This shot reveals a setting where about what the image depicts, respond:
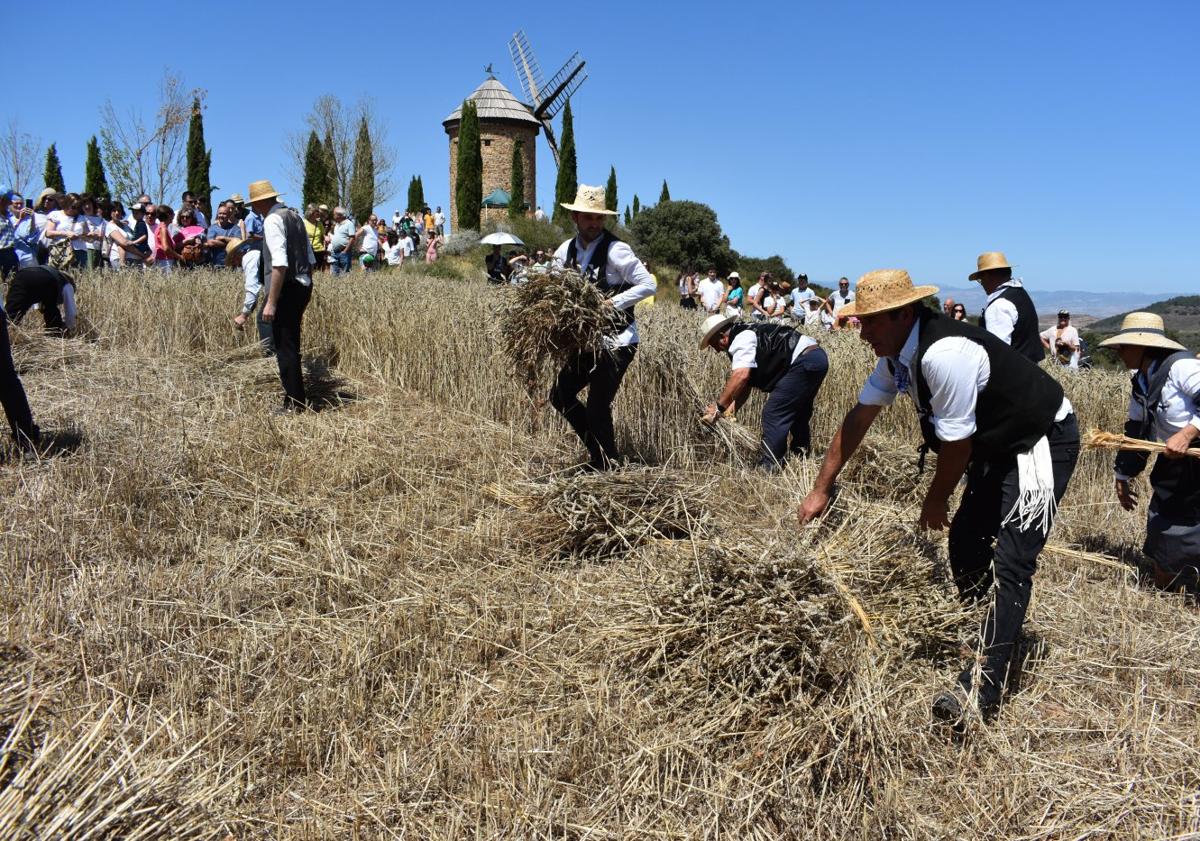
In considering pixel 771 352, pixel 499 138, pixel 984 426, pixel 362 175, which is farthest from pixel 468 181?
pixel 984 426

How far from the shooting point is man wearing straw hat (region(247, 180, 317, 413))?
587 centimetres

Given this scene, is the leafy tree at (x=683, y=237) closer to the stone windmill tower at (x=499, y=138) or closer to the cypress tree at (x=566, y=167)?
the cypress tree at (x=566, y=167)

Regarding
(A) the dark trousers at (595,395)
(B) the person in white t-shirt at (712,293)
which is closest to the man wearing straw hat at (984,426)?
(A) the dark trousers at (595,395)

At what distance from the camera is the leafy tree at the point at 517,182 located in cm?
3878

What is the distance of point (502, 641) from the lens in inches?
127

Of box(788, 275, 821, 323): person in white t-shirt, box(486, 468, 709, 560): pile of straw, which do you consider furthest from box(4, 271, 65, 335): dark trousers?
box(788, 275, 821, 323): person in white t-shirt

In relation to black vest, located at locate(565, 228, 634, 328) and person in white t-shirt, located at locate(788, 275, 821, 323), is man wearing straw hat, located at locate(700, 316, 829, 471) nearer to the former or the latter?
black vest, located at locate(565, 228, 634, 328)

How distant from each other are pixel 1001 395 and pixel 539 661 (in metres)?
1.85

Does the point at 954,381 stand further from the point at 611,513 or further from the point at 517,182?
the point at 517,182

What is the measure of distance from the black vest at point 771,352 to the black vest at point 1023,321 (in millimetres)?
1373

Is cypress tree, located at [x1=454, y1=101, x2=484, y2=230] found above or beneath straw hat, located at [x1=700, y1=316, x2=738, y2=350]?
above

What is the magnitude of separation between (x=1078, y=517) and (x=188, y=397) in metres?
6.32

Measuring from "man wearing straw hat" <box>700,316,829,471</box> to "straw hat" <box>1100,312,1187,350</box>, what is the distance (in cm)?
164

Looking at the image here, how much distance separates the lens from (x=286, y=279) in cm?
597
